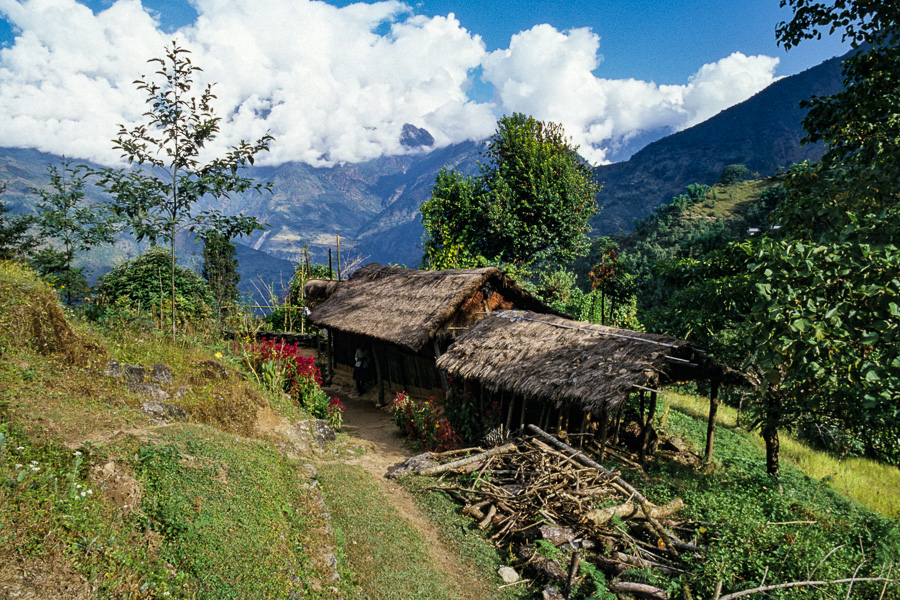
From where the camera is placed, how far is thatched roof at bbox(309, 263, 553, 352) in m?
11.5

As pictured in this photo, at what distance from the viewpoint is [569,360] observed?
28.5ft

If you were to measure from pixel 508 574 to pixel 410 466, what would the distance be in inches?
105

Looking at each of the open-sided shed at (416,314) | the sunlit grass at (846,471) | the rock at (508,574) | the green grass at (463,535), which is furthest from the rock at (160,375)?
the sunlit grass at (846,471)

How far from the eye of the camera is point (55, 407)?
15.6 feet

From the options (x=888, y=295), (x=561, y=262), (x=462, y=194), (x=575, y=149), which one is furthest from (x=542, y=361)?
(x=575, y=149)

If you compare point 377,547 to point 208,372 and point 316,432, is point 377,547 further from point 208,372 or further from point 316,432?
point 208,372

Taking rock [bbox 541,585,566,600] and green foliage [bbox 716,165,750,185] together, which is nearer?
rock [bbox 541,585,566,600]

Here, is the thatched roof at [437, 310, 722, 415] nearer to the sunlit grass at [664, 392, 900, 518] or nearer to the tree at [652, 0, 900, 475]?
the tree at [652, 0, 900, 475]

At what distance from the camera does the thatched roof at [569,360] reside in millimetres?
7570

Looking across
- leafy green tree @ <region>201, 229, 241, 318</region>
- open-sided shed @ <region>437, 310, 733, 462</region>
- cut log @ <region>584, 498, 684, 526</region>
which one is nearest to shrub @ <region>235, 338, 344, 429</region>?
open-sided shed @ <region>437, 310, 733, 462</region>

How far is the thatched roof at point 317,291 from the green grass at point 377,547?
11.2 meters

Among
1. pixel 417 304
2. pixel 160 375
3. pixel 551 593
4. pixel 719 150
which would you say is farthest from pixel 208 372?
pixel 719 150

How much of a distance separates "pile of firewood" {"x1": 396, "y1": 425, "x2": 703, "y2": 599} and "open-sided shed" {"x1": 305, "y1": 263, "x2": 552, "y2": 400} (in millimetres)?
4176

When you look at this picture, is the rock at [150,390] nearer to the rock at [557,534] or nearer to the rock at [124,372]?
the rock at [124,372]
